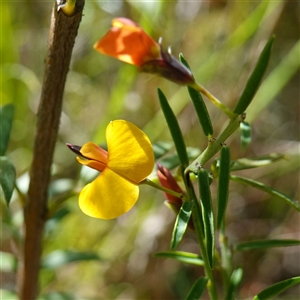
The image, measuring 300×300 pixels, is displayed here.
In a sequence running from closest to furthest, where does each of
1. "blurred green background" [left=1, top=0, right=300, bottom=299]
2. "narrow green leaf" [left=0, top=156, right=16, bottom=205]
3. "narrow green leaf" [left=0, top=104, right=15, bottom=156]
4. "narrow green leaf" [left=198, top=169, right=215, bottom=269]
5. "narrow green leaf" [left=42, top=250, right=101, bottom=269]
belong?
"narrow green leaf" [left=198, top=169, right=215, bottom=269]
"narrow green leaf" [left=0, top=156, right=16, bottom=205]
"narrow green leaf" [left=0, top=104, right=15, bottom=156]
"narrow green leaf" [left=42, top=250, right=101, bottom=269]
"blurred green background" [left=1, top=0, right=300, bottom=299]

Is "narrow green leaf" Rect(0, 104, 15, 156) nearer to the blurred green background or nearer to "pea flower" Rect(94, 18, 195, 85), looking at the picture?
"pea flower" Rect(94, 18, 195, 85)

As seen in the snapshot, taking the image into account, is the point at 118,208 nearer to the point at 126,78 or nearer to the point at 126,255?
the point at 126,78

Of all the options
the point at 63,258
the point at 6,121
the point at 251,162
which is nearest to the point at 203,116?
the point at 251,162

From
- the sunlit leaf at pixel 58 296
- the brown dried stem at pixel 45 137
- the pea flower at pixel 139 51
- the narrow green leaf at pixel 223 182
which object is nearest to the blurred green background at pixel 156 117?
the sunlit leaf at pixel 58 296

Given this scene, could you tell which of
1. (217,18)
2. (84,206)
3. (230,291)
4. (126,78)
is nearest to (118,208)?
(84,206)

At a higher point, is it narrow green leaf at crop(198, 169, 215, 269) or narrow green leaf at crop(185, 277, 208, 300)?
narrow green leaf at crop(198, 169, 215, 269)

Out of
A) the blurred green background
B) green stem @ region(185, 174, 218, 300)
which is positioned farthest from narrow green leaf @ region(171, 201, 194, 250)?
the blurred green background
